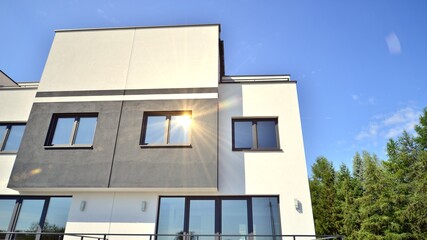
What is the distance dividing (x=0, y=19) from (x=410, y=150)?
29.0 metres

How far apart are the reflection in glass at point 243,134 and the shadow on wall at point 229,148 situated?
242mm

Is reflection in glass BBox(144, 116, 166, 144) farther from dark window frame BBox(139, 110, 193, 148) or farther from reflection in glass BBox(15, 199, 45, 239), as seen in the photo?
reflection in glass BBox(15, 199, 45, 239)

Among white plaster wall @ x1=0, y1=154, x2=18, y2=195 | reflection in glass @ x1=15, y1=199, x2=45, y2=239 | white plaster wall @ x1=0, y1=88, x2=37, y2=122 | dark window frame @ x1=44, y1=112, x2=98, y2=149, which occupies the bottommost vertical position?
reflection in glass @ x1=15, y1=199, x2=45, y2=239

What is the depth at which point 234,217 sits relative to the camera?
6082 mm

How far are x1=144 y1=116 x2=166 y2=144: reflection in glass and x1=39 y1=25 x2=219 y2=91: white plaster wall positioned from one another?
1.11 m

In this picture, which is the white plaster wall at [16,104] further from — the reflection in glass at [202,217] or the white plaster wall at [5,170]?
the reflection in glass at [202,217]

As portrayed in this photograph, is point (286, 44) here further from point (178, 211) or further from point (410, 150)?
point (410, 150)

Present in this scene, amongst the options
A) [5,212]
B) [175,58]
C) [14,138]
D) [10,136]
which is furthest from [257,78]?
[5,212]

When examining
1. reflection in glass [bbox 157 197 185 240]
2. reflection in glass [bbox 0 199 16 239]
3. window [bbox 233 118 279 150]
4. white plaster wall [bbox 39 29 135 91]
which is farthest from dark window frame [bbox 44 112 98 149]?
window [bbox 233 118 279 150]

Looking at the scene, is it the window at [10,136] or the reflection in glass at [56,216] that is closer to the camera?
the reflection in glass at [56,216]

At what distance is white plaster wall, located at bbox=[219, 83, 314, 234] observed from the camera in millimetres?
6066

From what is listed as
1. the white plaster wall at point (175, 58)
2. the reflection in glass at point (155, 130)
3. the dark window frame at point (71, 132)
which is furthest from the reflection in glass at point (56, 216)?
the white plaster wall at point (175, 58)

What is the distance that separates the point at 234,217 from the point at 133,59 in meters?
6.05

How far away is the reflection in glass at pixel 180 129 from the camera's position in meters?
6.65
